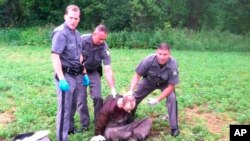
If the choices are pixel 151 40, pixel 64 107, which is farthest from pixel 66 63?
pixel 151 40

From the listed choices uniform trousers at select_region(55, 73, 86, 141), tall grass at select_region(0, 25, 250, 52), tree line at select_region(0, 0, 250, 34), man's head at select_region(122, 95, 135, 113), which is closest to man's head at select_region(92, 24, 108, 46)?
uniform trousers at select_region(55, 73, 86, 141)

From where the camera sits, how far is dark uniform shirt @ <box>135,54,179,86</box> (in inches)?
264

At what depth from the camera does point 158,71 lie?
682cm

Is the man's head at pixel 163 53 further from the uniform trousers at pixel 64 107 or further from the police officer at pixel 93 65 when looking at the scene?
the uniform trousers at pixel 64 107

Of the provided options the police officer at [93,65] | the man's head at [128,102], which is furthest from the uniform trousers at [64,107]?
the police officer at [93,65]

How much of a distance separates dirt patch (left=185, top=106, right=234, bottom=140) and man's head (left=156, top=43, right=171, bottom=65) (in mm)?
1388

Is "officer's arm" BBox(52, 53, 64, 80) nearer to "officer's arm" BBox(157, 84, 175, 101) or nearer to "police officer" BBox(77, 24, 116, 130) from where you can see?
"police officer" BBox(77, 24, 116, 130)

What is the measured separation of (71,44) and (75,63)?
28 centimetres

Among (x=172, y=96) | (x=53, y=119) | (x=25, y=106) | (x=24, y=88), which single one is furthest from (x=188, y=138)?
(x=24, y=88)

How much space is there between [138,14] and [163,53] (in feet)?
69.3

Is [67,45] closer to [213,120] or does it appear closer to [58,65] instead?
[58,65]

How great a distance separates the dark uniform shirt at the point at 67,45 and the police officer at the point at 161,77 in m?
1.03

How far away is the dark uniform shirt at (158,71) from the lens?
264 inches

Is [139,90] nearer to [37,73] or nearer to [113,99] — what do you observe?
[113,99]
